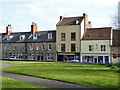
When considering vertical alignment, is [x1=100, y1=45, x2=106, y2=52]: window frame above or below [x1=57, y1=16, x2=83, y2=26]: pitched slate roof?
below

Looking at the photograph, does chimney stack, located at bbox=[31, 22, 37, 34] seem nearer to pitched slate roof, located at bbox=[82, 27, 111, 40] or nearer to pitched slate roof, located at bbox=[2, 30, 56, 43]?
pitched slate roof, located at bbox=[2, 30, 56, 43]

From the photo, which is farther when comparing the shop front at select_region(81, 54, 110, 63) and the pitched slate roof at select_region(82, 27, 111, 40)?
the pitched slate roof at select_region(82, 27, 111, 40)

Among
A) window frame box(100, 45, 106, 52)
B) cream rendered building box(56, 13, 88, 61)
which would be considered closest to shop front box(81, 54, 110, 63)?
window frame box(100, 45, 106, 52)

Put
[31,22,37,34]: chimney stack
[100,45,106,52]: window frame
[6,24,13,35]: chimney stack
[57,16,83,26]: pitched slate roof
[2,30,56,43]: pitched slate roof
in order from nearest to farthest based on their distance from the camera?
[100,45,106,52]: window frame → [57,16,83,26]: pitched slate roof → [2,30,56,43]: pitched slate roof → [31,22,37,34]: chimney stack → [6,24,13,35]: chimney stack

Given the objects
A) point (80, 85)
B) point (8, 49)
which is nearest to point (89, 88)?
point (80, 85)

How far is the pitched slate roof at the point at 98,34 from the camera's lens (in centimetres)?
5044

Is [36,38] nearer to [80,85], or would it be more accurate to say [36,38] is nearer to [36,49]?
[36,49]

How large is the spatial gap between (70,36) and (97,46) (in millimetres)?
7616

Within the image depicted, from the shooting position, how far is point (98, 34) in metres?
51.7

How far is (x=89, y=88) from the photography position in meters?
13.5

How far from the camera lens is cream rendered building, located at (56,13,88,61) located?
5309cm

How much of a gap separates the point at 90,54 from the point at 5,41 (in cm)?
2846

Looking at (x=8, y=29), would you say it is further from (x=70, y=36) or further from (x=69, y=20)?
(x=70, y=36)

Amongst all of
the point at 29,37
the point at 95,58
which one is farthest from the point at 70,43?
the point at 29,37
